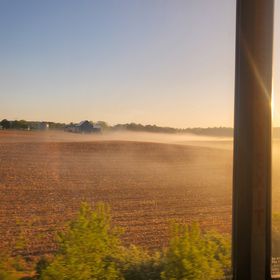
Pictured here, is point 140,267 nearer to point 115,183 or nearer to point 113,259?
point 113,259

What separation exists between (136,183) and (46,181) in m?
2.59

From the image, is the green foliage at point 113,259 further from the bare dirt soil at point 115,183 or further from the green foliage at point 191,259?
the bare dirt soil at point 115,183

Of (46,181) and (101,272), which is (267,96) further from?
(46,181)

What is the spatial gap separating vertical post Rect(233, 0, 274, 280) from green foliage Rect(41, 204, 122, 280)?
3.03 feet

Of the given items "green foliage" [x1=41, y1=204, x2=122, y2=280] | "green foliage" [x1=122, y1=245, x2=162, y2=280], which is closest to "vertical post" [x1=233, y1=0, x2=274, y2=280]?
"green foliage" [x1=122, y1=245, x2=162, y2=280]

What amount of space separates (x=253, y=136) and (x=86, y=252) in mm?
1323

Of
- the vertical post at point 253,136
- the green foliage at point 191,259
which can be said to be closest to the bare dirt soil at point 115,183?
the green foliage at point 191,259

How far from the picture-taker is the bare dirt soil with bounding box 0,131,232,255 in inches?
285

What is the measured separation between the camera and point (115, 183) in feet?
38.3

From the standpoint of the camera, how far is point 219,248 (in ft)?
10.8

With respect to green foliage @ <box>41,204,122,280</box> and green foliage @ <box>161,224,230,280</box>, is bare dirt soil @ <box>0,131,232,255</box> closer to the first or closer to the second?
green foliage @ <box>41,204,122,280</box>

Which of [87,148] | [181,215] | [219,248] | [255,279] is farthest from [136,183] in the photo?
[255,279]

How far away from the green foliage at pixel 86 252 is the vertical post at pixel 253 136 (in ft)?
3.03

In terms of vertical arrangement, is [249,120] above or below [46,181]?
above
